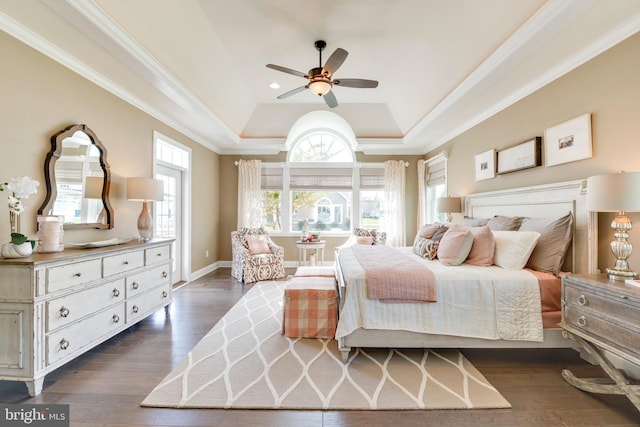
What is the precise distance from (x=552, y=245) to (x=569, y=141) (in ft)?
3.34

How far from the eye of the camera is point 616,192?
5.77ft

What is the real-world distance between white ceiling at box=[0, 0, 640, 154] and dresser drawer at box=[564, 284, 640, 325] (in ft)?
6.42

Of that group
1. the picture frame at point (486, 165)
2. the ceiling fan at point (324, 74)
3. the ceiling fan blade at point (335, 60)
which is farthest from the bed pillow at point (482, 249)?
the ceiling fan blade at point (335, 60)

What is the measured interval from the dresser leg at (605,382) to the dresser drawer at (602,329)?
17 centimetres

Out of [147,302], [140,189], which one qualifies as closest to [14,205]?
[140,189]

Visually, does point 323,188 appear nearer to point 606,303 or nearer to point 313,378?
point 313,378

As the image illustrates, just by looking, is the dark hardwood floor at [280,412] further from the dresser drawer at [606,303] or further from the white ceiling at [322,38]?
the white ceiling at [322,38]

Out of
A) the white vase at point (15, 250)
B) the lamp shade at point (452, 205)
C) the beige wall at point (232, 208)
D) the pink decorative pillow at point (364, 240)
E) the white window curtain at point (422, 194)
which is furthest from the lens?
the beige wall at point (232, 208)

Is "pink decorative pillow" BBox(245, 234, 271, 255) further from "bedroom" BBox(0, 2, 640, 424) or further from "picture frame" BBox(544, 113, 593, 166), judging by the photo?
"picture frame" BBox(544, 113, 593, 166)

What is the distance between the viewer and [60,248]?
2.21 meters

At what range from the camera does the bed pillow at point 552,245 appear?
2303 millimetres

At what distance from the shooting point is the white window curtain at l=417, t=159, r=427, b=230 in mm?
5703

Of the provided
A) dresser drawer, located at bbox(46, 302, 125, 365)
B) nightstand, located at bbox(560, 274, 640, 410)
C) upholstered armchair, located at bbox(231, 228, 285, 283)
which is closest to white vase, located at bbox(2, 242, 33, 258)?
dresser drawer, located at bbox(46, 302, 125, 365)

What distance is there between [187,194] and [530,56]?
196 inches
